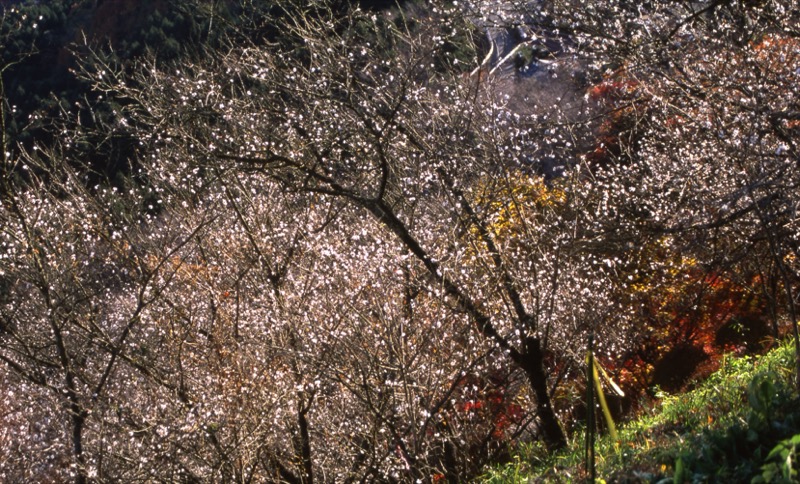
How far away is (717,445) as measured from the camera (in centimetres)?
345

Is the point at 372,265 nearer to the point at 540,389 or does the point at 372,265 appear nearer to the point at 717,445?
the point at 540,389

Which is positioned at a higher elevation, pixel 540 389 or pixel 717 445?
pixel 540 389

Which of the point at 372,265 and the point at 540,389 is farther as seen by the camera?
the point at 372,265

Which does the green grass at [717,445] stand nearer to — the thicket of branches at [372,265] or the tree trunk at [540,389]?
the thicket of branches at [372,265]

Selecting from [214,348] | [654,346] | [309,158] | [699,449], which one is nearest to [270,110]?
[309,158]

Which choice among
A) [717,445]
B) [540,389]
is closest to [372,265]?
[540,389]

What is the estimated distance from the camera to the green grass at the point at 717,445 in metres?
3.18

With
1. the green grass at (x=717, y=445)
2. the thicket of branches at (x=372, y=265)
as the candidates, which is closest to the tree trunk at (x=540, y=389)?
the thicket of branches at (x=372, y=265)

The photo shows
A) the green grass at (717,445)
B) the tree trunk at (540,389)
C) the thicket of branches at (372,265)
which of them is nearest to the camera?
the green grass at (717,445)

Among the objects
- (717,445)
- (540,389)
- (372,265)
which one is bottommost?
(717,445)

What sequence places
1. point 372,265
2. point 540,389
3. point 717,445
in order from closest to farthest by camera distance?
1. point 717,445
2. point 540,389
3. point 372,265

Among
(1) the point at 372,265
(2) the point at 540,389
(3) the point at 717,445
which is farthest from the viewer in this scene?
(1) the point at 372,265

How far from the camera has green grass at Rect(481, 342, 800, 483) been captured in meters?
3.18

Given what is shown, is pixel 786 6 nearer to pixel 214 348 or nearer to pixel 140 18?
pixel 214 348
